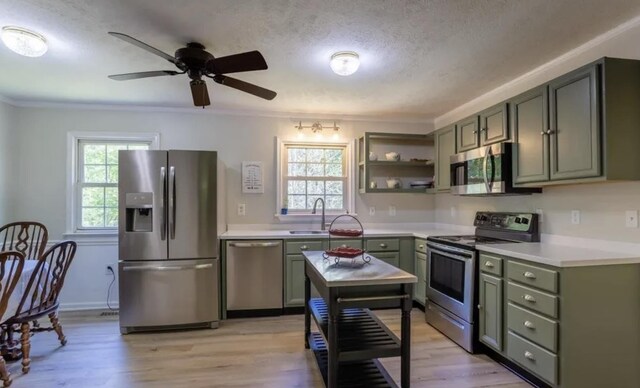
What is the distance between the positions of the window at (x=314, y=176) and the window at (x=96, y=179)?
1658mm

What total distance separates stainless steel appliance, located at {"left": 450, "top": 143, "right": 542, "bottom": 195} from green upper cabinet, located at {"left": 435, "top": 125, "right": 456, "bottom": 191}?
0.33m

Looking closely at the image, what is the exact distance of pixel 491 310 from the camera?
101 inches

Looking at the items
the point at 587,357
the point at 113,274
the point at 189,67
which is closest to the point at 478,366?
the point at 587,357

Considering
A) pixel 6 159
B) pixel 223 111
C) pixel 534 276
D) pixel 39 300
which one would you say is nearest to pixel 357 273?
pixel 534 276

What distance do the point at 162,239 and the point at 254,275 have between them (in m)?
1.01

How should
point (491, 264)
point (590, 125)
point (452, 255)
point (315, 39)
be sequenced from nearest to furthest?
point (590, 125) → point (315, 39) → point (491, 264) → point (452, 255)

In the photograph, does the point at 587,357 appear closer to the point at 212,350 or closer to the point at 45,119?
the point at 212,350

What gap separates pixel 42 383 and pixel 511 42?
4067mm

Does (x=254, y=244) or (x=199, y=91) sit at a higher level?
(x=199, y=91)

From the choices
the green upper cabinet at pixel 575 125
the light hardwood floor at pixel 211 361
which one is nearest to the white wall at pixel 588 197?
the green upper cabinet at pixel 575 125

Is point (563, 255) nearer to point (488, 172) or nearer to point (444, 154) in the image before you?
point (488, 172)

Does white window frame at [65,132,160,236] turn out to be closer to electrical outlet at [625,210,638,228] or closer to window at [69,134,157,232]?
window at [69,134,157,232]

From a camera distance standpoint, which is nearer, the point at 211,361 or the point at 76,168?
the point at 211,361

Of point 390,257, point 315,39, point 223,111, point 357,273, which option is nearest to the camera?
point 357,273
